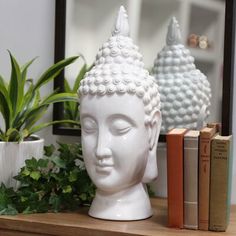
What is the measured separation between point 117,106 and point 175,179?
184mm

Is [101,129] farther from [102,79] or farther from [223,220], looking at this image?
[223,220]

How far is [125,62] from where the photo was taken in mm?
1054

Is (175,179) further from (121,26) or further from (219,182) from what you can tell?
(121,26)

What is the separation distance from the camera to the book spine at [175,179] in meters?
0.97

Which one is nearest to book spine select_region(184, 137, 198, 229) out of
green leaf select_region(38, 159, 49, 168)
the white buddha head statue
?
the white buddha head statue

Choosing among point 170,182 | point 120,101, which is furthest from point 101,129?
point 170,182

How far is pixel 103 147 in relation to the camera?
1005 millimetres

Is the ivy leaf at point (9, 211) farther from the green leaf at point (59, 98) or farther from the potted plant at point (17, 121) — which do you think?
the green leaf at point (59, 98)

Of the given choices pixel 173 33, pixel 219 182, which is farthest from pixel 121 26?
pixel 219 182

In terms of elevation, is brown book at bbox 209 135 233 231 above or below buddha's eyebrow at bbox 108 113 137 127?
below

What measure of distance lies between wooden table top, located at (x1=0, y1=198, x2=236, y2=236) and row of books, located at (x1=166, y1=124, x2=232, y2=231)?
0.02 metres

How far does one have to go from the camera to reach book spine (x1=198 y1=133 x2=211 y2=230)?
96 centimetres

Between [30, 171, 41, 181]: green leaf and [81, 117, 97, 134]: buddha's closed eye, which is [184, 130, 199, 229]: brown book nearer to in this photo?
[81, 117, 97, 134]: buddha's closed eye

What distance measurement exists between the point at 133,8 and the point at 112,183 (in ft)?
1.59
